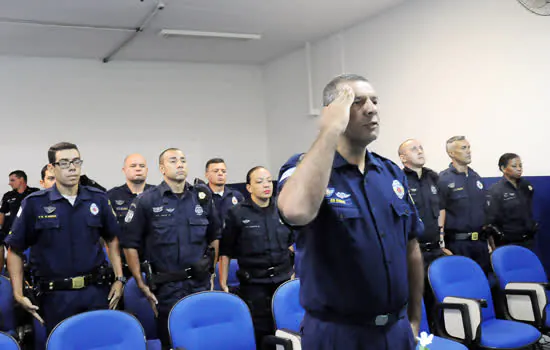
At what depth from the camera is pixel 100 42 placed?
741 centimetres

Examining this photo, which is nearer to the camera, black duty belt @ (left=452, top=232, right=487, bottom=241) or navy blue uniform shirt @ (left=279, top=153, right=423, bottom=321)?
navy blue uniform shirt @ (left=279, top=153, right=423, bottom=321)

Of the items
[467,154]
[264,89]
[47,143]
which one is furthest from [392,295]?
[264,89]

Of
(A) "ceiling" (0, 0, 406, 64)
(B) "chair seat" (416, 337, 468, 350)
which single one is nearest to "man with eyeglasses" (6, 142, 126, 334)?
(B) "chair seat" (416, 337, 468, 350)

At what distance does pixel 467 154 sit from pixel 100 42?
17.6ft

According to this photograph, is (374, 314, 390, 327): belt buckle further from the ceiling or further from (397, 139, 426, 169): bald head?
the ceiling

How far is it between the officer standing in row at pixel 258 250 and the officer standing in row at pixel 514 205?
99.7 inches

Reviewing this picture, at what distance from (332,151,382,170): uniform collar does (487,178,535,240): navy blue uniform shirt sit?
3.93 meters

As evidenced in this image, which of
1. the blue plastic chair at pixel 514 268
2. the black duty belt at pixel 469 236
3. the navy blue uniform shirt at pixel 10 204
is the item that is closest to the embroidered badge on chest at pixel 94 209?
the blue plastic chair at pixel 514 268

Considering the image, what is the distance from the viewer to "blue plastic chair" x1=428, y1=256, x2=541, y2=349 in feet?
10.5

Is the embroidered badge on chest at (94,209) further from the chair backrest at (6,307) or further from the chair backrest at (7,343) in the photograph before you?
the chair backrest at (7,343)

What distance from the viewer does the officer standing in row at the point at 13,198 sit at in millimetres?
6691

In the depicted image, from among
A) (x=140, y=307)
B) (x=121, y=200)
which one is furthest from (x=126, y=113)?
(x=140, y=307)

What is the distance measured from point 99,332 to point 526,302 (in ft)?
9.75

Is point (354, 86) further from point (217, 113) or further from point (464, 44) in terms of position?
point (217, 113)
